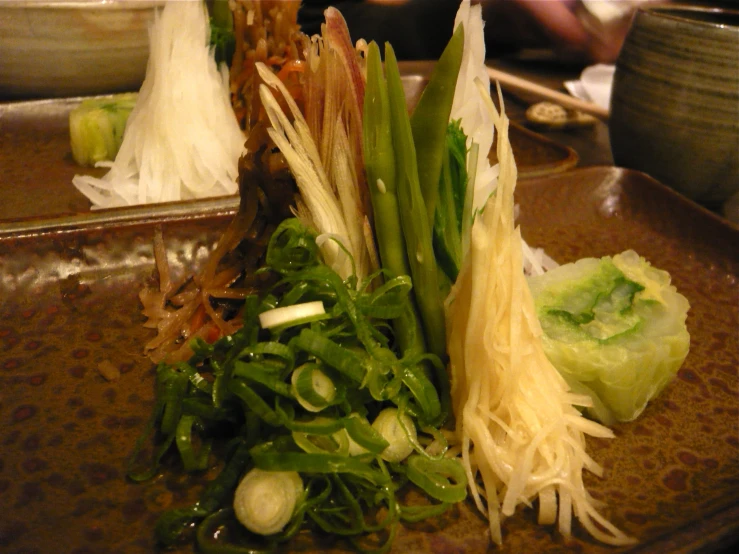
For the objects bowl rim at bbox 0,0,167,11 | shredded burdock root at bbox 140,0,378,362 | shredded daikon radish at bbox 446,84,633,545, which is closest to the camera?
shredded daikon radish at bbox 446,84,633,545

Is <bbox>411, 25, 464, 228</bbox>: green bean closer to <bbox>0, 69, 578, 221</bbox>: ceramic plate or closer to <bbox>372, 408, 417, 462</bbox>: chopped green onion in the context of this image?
<bbox>372, 408, 417, 462</bbox>: chopped green onion

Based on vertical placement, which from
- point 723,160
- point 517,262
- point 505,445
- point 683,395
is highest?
point 517,262

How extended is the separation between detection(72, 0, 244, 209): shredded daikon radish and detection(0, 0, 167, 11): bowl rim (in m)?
0.53

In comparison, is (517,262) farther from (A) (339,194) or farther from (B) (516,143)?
(B) (516,143)

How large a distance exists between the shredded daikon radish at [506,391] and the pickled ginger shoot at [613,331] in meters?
0.14

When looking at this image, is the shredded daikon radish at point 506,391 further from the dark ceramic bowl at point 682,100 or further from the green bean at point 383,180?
the dark ceramic bowl at point 682,100

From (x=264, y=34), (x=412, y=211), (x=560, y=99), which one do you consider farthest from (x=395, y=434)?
(x=560, y=99)

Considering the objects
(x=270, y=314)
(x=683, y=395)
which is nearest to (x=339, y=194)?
(x=270, y=314)

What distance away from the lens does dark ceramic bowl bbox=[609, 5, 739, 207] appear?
214 cm

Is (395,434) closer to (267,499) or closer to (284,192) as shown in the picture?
(267,499)

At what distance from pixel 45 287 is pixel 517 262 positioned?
1.46 m

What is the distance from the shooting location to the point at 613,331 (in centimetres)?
151

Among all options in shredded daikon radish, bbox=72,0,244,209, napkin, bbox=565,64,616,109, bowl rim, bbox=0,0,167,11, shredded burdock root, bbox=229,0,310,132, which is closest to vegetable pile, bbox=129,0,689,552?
shredded daikon radish, bbox=72,0,244,209

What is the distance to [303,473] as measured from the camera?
3.85 feet
